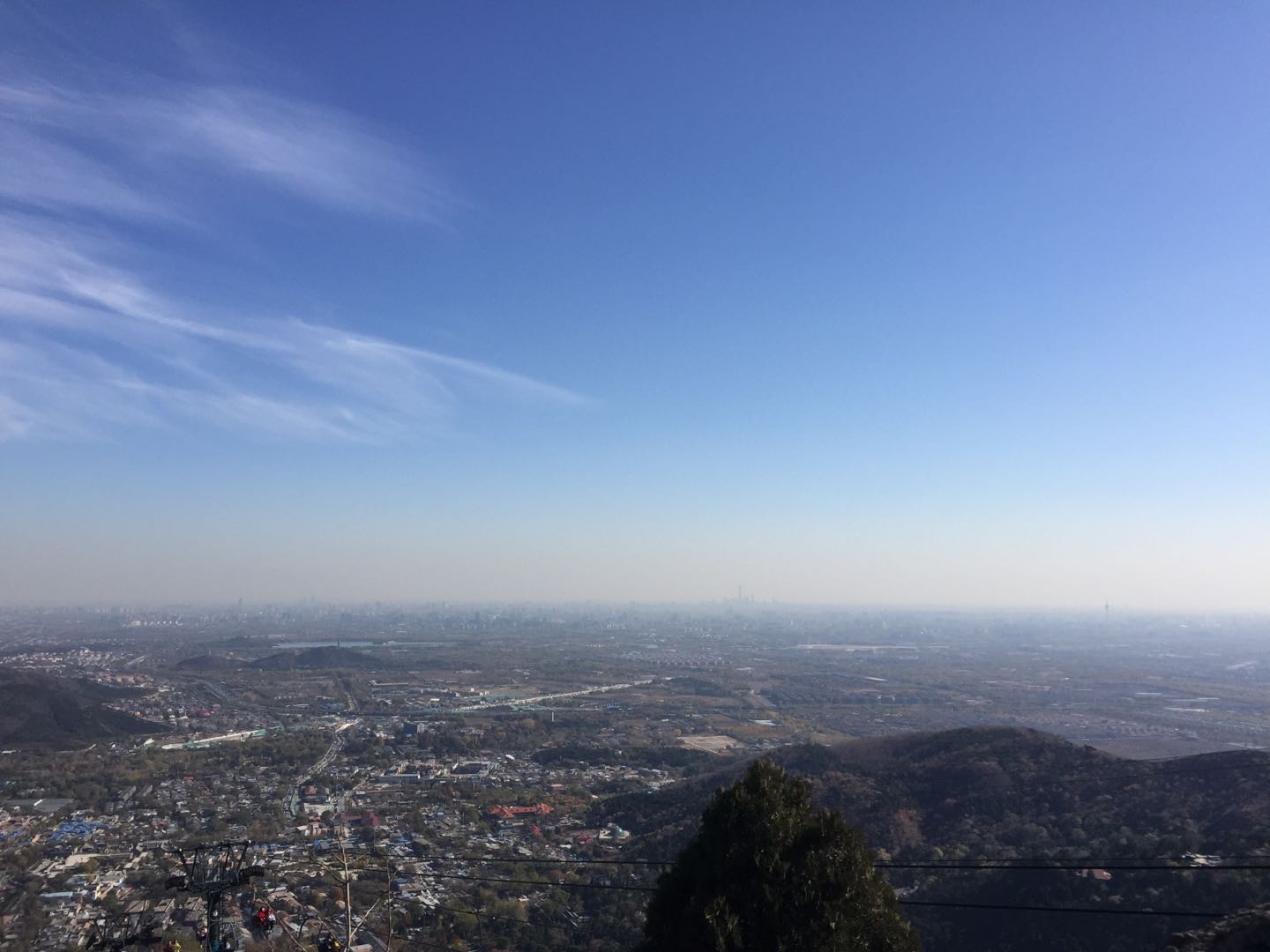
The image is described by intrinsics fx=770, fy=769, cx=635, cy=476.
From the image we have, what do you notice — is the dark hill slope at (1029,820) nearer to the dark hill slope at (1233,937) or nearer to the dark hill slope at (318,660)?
the dark hill slope at (1233,937)

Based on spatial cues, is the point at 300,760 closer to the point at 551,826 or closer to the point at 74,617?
the point at 551,826

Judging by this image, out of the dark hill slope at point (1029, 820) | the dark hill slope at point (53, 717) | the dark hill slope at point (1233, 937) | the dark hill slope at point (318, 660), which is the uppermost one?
the dark hill slope at point (1233, 937)

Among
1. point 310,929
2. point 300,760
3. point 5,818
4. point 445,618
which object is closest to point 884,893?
point 310,929

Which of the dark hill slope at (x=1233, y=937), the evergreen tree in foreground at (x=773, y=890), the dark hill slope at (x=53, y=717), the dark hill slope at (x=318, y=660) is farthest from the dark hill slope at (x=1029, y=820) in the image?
the dark hill slope at (x=318, y=660)

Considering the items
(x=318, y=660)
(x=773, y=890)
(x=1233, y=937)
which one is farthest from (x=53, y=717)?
(x=1233, y=937)

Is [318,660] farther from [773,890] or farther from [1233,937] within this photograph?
[1233,937]

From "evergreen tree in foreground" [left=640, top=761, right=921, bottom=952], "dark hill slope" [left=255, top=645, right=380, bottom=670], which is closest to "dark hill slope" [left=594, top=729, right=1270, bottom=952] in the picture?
"evergreen tree in foreground" [left=640, top=761, right=921, bottom=952]
